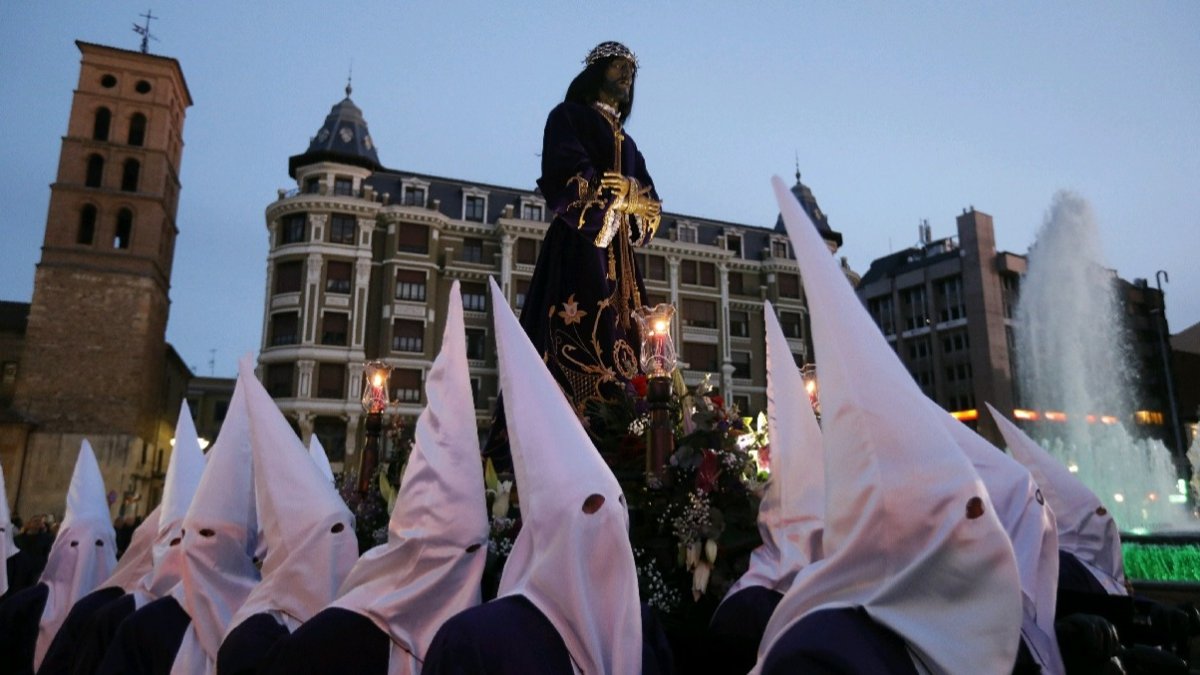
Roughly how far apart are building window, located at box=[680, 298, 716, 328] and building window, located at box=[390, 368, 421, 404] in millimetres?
16066

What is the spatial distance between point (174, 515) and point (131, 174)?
40.8 meters

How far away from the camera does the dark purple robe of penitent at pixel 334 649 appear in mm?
3338

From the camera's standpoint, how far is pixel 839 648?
216 cm

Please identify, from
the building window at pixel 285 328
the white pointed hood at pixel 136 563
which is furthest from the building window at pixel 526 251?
the white pointed hood at pixel 136 563

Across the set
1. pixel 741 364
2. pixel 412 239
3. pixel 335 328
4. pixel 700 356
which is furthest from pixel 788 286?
pixel 335 328

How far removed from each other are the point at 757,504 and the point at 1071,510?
2.34 m

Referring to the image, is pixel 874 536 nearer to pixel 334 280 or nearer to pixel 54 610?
pixel 54 610

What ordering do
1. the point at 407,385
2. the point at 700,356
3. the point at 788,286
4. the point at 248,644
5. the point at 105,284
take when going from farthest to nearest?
the point at 788,286 < the point at 700,356 < the point at 407,385 < the point at 105,284 < the point at 248,644

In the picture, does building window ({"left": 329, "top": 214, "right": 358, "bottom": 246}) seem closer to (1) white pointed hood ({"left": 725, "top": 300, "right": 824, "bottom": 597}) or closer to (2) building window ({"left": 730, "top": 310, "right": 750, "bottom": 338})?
(2) building window ({"left": 730, "top": 310, "right": 750, "bottom": 338})

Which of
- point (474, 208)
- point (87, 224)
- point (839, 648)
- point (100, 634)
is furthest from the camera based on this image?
point (474, 208)

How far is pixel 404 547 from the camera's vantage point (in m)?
3.45

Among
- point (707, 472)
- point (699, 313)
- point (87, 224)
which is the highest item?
point (87, 224)

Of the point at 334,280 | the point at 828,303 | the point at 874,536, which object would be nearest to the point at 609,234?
the point at 828,303

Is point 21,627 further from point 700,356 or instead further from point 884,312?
point 884,312
